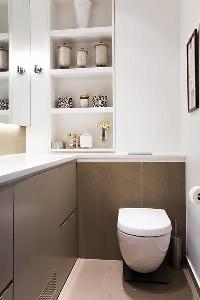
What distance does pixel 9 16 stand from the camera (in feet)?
7.08

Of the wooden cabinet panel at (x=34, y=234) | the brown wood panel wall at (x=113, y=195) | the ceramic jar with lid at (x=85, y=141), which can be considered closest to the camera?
the wooden cabinet panel at (x=34, y=234)

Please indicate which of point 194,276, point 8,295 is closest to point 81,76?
point 194,276

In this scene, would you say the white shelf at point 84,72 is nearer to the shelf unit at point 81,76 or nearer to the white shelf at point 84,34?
the shelf unit at point 81,76

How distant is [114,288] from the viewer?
183 cm

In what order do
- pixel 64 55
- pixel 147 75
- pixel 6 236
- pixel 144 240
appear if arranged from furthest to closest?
pixel 64 55 → pixel 147 75 → pixel 144 240 → pixel 6 236

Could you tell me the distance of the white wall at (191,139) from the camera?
175 centimetres

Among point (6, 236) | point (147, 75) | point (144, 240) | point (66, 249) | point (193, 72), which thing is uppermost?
point (147, 75)

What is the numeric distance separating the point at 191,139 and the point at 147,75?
0.74m

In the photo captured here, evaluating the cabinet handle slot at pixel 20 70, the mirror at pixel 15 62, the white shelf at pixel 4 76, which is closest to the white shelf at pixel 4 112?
the mirror at pixel 15 62

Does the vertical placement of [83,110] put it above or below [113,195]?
above

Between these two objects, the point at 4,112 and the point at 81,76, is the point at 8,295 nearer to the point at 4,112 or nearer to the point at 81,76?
the point at 4,112

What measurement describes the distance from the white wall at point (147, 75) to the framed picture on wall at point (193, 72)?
1.34 feet

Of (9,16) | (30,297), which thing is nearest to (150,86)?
(9,16)

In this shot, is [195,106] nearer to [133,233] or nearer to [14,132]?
[133,233]
